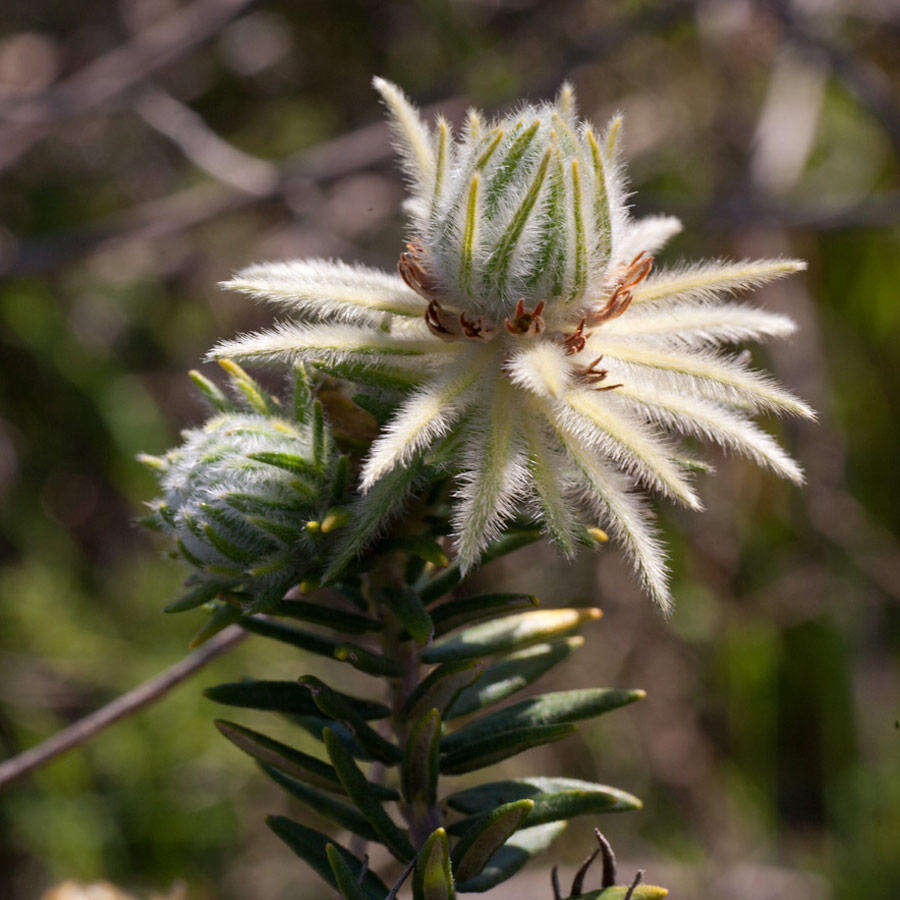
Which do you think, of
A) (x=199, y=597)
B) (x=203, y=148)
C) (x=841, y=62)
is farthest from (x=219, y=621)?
(x=203, y=148)

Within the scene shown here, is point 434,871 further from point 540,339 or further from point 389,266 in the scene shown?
point 389,266

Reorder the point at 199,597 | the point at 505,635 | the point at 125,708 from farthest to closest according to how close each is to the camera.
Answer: the point at 125,708 → the point at 505,635 → the point at 199,597

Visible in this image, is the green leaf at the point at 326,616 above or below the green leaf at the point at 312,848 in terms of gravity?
above

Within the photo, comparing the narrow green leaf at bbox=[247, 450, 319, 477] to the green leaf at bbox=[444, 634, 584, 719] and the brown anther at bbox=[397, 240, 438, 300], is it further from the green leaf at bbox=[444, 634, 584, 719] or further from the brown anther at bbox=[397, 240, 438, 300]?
Answer: the green leaf at bbox=[444, 634, 584, 719]

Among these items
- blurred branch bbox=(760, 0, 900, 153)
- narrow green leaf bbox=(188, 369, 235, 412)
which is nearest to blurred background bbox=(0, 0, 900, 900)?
blurred branch bbox=(760, 0, 900, 153)

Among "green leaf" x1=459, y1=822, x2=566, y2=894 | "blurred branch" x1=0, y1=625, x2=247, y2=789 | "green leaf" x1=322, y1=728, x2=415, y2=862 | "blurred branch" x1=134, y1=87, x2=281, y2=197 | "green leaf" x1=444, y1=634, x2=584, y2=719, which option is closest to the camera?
"green leaf" x1=322, y1=728, x2=415, y2=862

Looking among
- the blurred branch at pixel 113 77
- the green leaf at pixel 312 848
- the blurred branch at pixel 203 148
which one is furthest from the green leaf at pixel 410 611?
the blurred branch at pixel 113 77

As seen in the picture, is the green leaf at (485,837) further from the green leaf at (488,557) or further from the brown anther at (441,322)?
the brown anther at (441,322)
